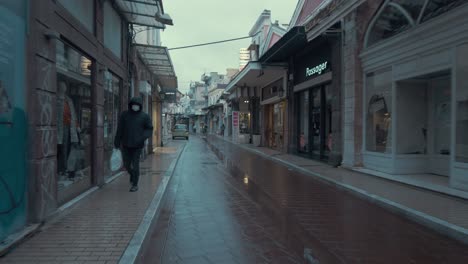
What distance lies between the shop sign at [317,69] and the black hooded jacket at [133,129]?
27.2 ft

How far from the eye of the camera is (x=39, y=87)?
14.9ft

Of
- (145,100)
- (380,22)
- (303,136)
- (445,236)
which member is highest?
(380,22)

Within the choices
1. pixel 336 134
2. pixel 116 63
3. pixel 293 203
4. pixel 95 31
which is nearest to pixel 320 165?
pixel 336 134

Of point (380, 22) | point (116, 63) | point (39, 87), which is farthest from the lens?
point (380, 22)

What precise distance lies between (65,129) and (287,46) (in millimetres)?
10705

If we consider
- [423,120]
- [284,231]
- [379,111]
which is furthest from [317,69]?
[284,231]

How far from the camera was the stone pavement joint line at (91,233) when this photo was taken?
3.78m

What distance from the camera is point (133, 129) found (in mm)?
7156

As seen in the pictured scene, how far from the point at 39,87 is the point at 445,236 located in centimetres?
589

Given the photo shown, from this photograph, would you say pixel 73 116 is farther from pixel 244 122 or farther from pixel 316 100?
pixel 244 122

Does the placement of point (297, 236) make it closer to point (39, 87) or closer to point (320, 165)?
point (39, 87)

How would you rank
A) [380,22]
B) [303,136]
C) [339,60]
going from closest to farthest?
[380,22] → [339,60] → [303,136]

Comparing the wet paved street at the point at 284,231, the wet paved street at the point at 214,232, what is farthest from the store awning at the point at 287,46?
the wet paved street at the point at 214,232

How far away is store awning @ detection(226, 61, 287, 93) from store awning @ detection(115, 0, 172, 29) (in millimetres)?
8695
